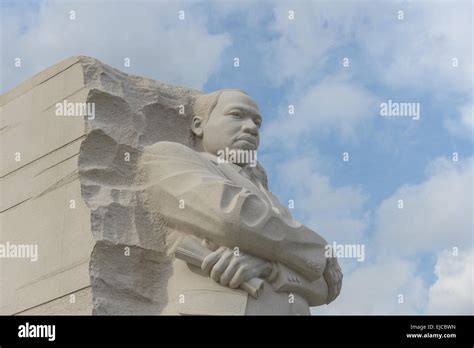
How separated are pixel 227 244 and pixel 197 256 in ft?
0.81

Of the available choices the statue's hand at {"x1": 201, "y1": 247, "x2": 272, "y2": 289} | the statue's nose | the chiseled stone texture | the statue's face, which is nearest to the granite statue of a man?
the statue's hand at {"x1": 201, "y1": 247, "x2": 272, "y2": 289}

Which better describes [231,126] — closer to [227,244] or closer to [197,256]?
[227,244]

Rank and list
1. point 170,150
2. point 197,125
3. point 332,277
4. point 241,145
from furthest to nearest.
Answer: point 197,125, point 241,145, point 332,277, point 170,150

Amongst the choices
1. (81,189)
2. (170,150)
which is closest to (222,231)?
(170,150)

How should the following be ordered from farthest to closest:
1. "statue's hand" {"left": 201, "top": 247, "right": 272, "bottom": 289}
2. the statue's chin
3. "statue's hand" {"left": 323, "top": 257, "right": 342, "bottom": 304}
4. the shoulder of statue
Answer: the statue's chin < "statue's hand" {"left": 323, "top": 257, "right": 342, "bottom": 304} < the shoulder of statue < "statue's hand" {"left": 201, "top": 247, "right": 272, "bottom": 289}

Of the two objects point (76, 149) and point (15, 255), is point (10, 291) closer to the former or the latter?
point (15, 255)

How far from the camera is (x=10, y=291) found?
7.71 m

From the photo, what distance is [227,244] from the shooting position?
296 inches

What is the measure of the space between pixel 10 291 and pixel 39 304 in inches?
16.9

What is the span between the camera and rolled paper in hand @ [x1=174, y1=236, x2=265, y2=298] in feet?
24.3

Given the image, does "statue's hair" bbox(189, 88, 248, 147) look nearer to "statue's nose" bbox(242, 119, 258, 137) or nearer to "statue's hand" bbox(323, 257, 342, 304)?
"statue's nose" bbox(242, 119, 258, 137)
